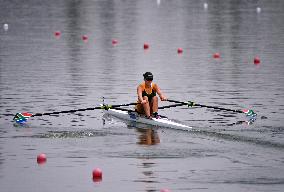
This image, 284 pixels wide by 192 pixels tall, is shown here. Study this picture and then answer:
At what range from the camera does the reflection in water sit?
96.7 ft

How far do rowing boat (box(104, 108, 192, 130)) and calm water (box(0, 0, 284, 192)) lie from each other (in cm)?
26

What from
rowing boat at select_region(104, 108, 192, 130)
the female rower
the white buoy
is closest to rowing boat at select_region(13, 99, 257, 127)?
rowing boat at select_region(104, 108, 192, 130)

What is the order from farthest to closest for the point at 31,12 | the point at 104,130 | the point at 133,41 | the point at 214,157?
the point at 31,12 < the point at 133,41 < the point at 104,130 < the point at 214,157

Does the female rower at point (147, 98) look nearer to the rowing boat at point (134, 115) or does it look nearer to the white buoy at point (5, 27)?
the rowing boat at point (134, 115)

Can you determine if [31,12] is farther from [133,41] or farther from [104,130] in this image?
[104,130]

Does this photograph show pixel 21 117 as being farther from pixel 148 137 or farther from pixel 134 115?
pixel 148 137

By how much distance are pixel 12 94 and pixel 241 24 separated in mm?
34497

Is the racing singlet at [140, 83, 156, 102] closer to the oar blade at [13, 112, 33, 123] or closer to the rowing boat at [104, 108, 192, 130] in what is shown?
the rowing boat at [104, 108, 192, 130]

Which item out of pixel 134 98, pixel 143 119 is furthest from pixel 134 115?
pixel 134 98

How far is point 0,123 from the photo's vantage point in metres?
32.7

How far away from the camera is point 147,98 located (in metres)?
32.6

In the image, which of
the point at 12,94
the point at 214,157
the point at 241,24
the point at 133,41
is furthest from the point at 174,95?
the point at 241,24

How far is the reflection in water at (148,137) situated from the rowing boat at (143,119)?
404 millimetres

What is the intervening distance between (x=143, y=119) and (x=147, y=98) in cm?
66
